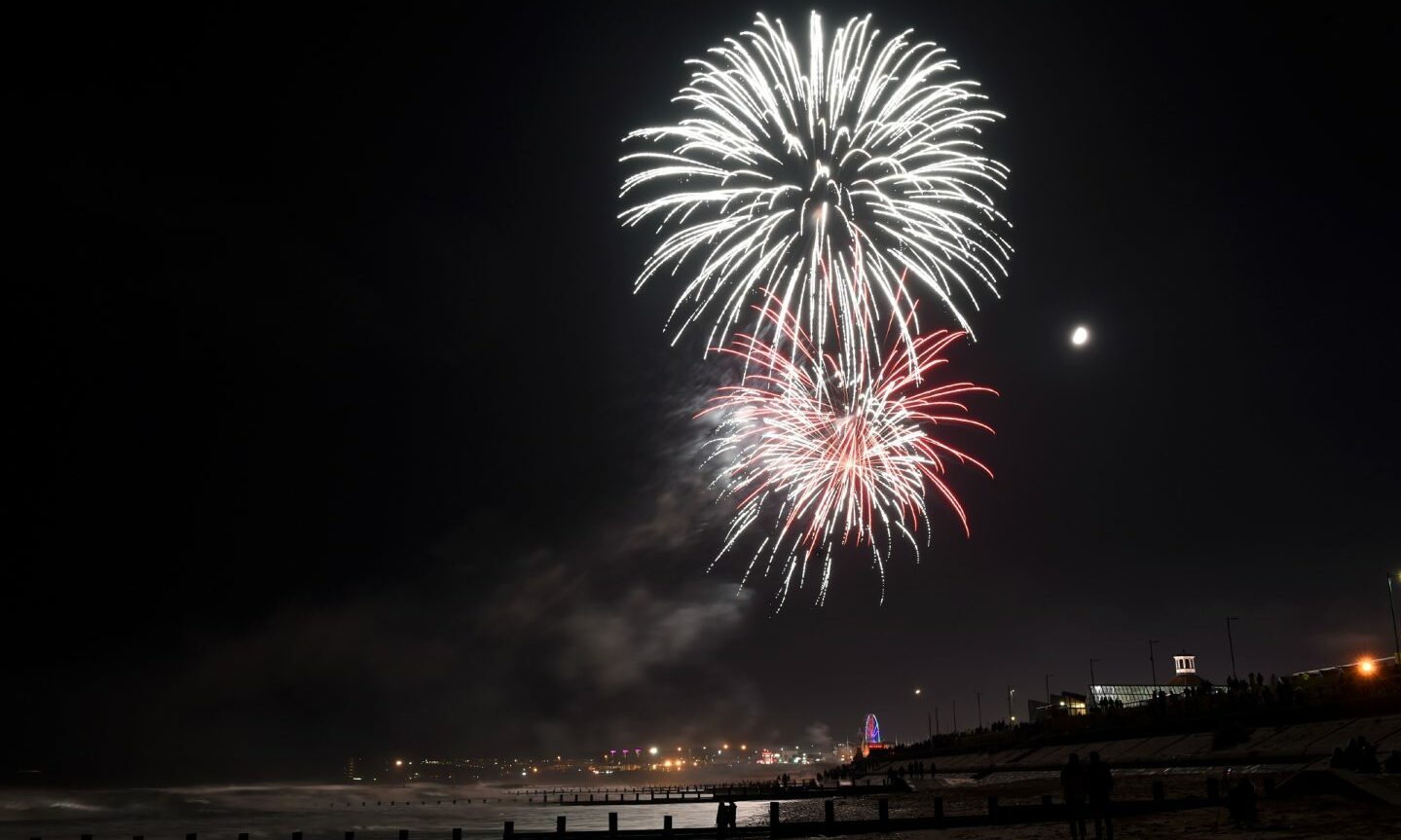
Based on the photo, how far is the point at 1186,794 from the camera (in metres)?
28.4

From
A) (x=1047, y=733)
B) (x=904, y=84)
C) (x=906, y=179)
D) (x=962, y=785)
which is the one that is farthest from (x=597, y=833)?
(x=1047, y=733)

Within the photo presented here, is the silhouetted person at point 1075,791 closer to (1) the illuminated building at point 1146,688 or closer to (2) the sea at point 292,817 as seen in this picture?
(2) the sea at point 292,817

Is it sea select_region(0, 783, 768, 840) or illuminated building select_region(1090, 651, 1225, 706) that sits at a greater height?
illuminated building select_region(1090, 651, 1225, 706)

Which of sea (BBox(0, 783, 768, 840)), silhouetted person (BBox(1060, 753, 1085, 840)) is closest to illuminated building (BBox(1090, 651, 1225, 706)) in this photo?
sea (BBox(0, 783, 768, 840))

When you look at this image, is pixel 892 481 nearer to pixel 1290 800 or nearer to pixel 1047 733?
pixel 1290 800

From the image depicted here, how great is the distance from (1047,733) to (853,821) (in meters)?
37.9

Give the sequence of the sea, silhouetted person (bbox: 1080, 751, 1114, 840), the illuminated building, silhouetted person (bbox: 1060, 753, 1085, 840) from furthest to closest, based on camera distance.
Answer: the illuminated building
the sea
silhouetted person (bbox: 1060, 753, 1085, 840)
silhouetted person (bbox: 1080, 751, 1114, 840)

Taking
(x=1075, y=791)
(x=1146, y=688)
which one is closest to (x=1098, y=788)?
(x=1075, y=791)

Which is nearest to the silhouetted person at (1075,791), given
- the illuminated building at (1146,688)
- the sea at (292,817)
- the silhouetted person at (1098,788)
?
the silhouetted person at (1098,788)

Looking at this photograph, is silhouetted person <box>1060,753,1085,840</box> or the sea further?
the sea

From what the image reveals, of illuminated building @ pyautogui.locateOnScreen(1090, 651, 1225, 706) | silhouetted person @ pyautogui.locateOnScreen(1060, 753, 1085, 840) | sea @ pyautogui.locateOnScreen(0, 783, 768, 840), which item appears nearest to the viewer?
silhouetted person @ pyautogui.locateOnScreen(1060, 753, 1085, 840)

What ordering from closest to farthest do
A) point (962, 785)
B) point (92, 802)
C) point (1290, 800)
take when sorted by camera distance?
point (1290, 800), point (962, 785), point (92, 802)

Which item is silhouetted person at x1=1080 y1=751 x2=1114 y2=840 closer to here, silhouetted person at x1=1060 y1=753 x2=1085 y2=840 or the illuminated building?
silhouetted person at x1=1060 y1=753 x2=1085 y2=840

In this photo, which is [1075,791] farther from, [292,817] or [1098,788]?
[292,817]
